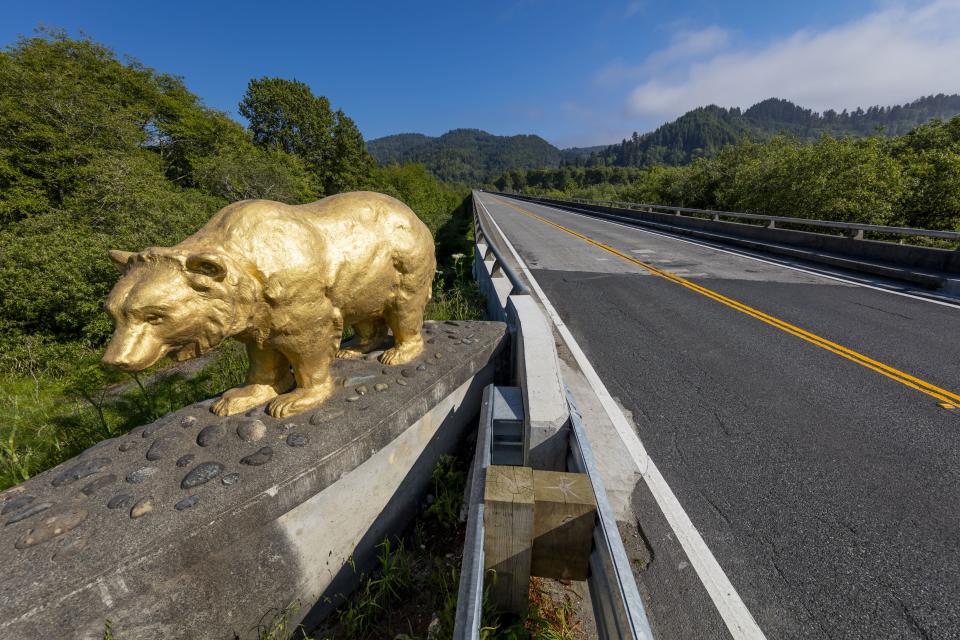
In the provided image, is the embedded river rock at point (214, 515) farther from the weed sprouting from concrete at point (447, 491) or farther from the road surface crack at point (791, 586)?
the road surface crack at point (791, 586)

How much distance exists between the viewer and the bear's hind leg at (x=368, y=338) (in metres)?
3.67

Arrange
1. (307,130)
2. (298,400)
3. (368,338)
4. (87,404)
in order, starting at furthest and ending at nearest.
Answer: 1. (307,130)
2. (87,404)
3. (368,338)
4. (298,400)

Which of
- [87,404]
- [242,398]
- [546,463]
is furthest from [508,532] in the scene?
[87,404]

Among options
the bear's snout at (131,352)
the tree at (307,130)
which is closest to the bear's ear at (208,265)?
the bear's snout at (131,352)

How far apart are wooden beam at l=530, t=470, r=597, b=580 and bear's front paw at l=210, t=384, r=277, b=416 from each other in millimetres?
2126

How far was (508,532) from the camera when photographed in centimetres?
187

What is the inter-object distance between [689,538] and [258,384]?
3309mm

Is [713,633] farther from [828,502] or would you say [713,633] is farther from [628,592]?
[828,502]

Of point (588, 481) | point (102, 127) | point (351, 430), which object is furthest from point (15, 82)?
point (588, 481)

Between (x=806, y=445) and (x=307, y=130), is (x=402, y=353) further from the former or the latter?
(x=307, y=130)

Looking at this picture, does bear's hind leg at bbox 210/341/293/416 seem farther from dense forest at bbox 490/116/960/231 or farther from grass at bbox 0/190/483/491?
dense forest at bbox 490/116/960/231

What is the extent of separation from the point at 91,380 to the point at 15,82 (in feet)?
52.0

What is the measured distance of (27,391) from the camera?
6.90 metres

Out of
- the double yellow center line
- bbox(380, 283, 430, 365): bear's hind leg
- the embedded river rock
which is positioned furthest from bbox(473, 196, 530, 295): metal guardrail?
the double yellow center line
